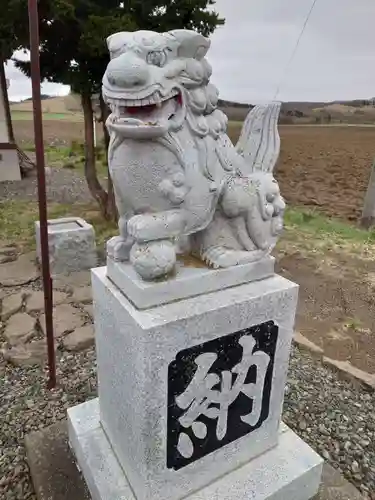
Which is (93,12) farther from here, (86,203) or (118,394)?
(118,394)

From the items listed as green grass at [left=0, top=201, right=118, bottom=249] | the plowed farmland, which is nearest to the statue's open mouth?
the plowed farmland

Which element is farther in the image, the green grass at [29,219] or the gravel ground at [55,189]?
Result: the gravel ground at [55,189]

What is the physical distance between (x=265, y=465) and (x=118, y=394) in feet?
2.17

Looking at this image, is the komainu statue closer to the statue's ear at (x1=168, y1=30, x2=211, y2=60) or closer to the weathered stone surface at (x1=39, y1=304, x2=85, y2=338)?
the statue's ear at (x1=168, y1=30, x2=211, y2=60)

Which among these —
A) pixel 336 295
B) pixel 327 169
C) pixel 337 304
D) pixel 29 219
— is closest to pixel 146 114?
pixel 337 304

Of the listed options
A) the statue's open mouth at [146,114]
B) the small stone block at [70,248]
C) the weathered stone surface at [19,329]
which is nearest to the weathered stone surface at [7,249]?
the small stone block at [70,248]

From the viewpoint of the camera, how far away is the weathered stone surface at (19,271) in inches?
146

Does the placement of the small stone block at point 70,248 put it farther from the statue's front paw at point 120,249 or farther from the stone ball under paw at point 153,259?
the stone ball under paw at point 153,259

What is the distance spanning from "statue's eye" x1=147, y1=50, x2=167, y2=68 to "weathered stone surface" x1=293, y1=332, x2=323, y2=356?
7.09 feet

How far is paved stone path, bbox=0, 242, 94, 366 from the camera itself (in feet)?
9.03

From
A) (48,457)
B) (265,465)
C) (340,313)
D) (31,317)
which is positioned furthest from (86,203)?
(265,465)

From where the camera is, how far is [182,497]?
151 cm

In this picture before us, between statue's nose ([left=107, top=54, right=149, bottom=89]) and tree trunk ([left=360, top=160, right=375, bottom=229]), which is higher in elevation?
statue's nose ([left=107, top=54, right=149, bottom=89])

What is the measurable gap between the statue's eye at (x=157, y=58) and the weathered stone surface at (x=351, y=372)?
82.6 inches
